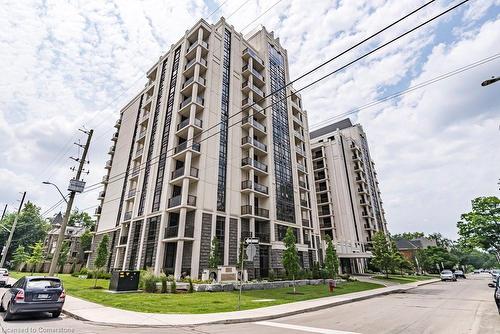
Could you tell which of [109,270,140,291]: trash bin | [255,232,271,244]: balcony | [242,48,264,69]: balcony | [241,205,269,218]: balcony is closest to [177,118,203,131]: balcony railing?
[241,205,269,218]: balcony

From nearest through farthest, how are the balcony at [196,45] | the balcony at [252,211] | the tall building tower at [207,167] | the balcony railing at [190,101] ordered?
the tall building tower at [207,167] < the balcony at [252,211] < the balcony railing at [190,101] < the balcony at [196,45]

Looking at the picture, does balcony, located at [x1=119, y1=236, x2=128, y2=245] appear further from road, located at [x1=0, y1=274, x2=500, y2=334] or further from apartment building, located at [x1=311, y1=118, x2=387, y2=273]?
apartment building, located at [x1=311, y1=118, x2=387, y2=273]

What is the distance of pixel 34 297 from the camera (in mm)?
9281

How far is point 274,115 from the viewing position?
1492 inches

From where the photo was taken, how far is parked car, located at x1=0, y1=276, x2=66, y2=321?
9.01m

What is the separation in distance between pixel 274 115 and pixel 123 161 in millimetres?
23357

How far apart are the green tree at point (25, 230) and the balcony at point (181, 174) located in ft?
157

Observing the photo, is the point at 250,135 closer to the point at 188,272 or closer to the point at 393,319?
the point at 188,272

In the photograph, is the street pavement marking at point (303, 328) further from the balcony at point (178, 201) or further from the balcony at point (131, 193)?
the balcony at point (131, 193)

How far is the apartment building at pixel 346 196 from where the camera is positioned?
51.4m

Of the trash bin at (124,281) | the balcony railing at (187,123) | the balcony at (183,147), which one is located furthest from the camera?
the balcony railing at (187,123)

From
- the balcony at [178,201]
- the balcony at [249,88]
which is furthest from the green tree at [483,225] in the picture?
the balcony at [178,201]

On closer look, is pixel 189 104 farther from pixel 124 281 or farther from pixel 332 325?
pixel 332 325

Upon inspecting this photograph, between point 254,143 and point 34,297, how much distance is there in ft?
84.5
